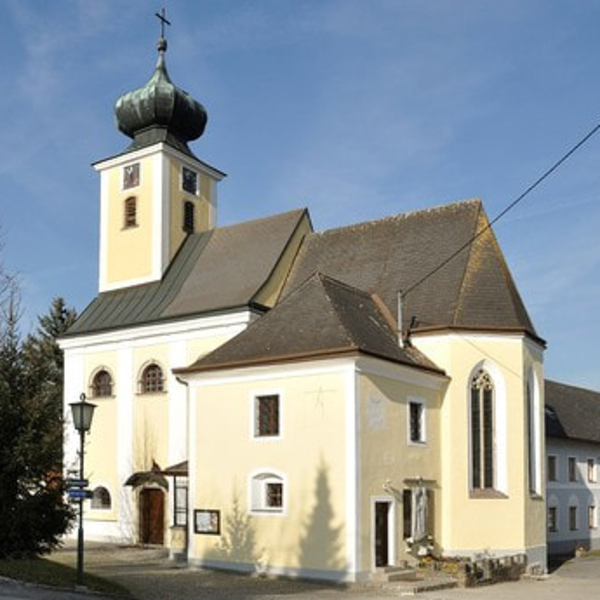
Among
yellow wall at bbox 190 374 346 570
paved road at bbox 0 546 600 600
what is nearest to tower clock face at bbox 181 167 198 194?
yellow wall at bbox 190 374 346 570

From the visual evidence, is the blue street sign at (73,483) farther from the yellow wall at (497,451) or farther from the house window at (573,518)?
the house window at (573,518)

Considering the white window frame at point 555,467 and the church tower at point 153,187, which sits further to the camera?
the white window frame at point 555,467

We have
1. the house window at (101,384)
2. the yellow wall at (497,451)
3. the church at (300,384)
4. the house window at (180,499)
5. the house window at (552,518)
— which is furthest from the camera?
the house window at (552,518)

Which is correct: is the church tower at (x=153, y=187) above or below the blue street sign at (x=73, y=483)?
above

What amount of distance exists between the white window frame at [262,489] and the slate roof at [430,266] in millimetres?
6609

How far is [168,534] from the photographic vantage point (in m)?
28.9

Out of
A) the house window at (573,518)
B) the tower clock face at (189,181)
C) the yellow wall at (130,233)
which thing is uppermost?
the tower clock face at (189,181)

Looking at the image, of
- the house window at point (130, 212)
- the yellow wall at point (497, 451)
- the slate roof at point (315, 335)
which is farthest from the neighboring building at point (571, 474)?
the house window at point (130, 212)

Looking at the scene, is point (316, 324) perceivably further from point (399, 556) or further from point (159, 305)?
point (159, 305)

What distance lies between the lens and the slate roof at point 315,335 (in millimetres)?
22109

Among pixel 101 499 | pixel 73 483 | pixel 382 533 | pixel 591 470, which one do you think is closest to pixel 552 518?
pixel 591 470

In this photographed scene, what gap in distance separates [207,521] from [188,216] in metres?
16.0

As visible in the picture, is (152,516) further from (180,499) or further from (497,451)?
(497,451)

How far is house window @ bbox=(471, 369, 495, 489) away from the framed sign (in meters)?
7.40
